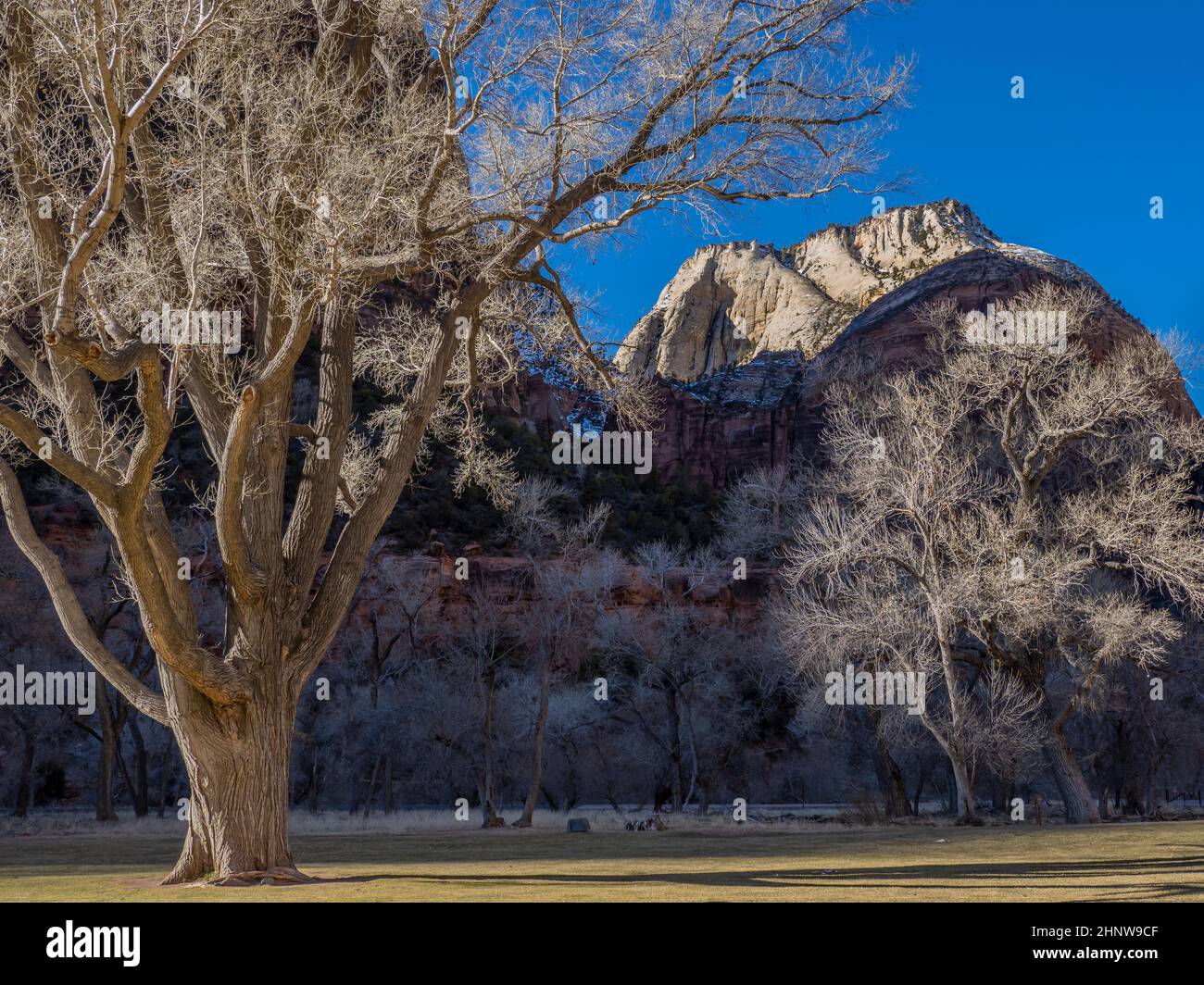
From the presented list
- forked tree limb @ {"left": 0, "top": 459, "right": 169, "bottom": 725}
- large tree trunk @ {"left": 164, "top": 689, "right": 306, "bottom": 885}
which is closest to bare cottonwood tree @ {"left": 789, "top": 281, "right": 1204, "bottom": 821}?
large tree trunk @ {"left": 164, "top": 689, "right": 306, "bottom": 885}

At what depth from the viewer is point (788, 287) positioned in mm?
134625

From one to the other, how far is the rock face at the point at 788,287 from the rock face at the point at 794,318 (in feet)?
0.59

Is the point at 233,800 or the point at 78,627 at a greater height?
the point at 78,627

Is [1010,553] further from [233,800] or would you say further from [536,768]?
[233,800]

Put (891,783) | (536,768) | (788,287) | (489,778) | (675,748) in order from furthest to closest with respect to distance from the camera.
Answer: (788,287) < (675,748) < (536,768) < (489,778) < (891,783)

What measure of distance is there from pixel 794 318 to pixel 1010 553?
107m

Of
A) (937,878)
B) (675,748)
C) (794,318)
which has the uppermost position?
(794,318)

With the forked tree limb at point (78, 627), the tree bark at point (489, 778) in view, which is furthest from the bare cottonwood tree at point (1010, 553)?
the forked tree limb at point (78, 627)

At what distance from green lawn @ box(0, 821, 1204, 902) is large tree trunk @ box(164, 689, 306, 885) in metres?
0.56

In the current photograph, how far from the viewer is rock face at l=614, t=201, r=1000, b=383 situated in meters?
107

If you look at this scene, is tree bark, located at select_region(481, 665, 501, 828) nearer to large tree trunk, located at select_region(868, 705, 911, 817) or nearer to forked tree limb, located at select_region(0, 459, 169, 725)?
large tree trunk, located at select_region(868, 705, 911, 817)

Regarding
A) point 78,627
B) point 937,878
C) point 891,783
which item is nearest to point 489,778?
point 891,783

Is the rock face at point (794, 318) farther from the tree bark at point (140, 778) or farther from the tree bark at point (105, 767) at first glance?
the tree bark at point (140, 778)
